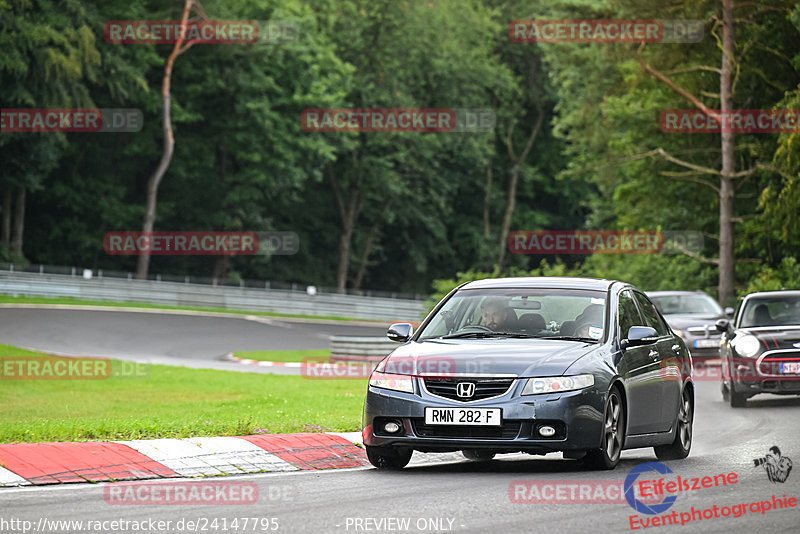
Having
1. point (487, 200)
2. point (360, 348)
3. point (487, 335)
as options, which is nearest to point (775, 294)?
point (487, 335)

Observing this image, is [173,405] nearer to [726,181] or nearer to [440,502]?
[440,502]

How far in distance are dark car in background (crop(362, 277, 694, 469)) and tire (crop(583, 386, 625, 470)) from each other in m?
0.01

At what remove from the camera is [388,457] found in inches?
439

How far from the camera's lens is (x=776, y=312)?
70.5 feet

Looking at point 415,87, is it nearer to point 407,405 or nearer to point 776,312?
point 776,312

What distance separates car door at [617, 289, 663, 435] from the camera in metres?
11.5

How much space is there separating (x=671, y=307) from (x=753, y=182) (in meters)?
14.7

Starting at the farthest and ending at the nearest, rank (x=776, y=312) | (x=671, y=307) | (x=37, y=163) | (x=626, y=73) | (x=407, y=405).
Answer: (x=37, y=163)
(x=626, y=73)
(x=671, y=307)
(x=776, y=312)
(x=407, y=405)

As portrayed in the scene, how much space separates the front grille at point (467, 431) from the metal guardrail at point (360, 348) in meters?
20.8

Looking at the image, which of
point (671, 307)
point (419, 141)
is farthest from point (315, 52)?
point (671, 307)

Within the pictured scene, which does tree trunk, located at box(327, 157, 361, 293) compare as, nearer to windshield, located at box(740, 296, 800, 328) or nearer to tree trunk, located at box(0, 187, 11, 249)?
tree trunk, located at box(0, 187, 11, 249)

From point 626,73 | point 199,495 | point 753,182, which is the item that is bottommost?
point 199,495

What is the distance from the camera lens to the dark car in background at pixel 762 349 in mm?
19312

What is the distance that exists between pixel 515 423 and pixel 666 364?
106 inches
